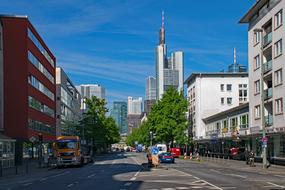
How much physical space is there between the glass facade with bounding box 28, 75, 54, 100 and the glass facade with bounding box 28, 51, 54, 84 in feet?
7.06

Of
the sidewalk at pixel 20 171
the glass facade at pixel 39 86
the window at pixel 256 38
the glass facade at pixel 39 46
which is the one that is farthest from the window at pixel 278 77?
the glass facade at pixel 39 46

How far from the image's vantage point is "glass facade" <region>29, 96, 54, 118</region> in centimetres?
7266

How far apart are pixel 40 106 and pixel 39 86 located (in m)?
3.31

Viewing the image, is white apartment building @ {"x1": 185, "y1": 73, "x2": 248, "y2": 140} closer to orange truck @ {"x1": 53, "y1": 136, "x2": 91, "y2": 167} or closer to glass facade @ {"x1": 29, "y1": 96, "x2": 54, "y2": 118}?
glass facade @ {"x1": 29, "y1": 96, "x2": 54, "y2": 118}

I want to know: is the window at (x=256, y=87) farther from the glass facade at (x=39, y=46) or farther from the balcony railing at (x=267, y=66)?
the glass facade at (x=39, y=46)

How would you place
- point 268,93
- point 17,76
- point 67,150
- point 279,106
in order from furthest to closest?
point 17,76, point 268,93, point 279,106, point 67,150

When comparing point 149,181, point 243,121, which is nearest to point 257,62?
point 243,121

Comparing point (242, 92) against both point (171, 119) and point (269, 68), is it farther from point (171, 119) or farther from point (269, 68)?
point (269, 68)

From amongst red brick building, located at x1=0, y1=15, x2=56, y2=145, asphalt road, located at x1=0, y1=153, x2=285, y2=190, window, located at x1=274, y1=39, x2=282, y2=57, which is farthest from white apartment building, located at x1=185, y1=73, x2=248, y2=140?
asphalt road, located at x1=0, y1=153, x2=285, y2=190

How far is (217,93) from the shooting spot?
352ft

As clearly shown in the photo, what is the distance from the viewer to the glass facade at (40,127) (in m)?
72.4

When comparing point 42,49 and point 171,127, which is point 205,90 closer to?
point 171,127

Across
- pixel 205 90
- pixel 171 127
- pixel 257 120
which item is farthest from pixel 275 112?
pixel 205 90

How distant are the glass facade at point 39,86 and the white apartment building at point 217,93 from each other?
1186 inches
